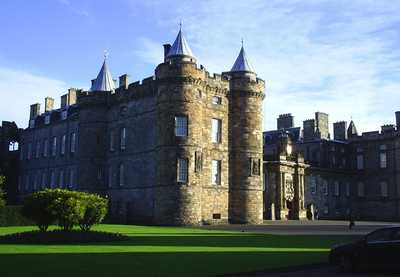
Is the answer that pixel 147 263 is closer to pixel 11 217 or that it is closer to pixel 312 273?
pixel 312 273

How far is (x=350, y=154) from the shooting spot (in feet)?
233

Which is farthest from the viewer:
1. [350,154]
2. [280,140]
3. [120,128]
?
[350,154]

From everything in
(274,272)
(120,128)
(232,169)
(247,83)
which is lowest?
(274,272)

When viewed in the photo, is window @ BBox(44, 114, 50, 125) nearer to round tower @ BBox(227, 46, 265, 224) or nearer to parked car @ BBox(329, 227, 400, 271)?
round tower @ BBox(227, 46, 265, 224)

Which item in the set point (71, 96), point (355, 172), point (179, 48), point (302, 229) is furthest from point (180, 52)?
point (355, 172)

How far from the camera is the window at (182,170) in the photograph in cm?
4081

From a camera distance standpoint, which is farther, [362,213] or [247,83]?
[362,213]

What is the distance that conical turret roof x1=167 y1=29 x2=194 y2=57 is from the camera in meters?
43.4

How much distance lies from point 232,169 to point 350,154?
30.5 meters

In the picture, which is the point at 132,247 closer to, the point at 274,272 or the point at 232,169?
the point at 274,272

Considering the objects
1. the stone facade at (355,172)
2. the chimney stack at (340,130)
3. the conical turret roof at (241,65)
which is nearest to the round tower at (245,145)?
the conical turret roof at (241,65)

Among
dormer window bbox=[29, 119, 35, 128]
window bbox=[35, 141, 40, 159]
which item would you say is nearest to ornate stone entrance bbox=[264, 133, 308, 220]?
window bbox=[35, 141, 40, 159]

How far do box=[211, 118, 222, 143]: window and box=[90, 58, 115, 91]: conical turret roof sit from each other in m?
11.5

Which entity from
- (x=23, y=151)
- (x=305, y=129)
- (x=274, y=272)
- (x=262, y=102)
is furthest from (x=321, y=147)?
(x=274, y=272)
